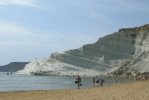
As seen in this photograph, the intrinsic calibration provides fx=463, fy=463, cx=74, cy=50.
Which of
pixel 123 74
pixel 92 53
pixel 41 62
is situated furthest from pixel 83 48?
pixel 123 74

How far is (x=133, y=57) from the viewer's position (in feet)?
543

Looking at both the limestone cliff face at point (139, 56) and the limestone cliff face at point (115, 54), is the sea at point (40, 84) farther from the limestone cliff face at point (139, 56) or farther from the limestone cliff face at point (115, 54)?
the limestone cliff face at point (115, 54)

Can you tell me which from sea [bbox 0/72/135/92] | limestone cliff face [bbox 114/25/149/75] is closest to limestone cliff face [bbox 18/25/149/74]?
limestone cliff face [bbox 114/25/149/75]

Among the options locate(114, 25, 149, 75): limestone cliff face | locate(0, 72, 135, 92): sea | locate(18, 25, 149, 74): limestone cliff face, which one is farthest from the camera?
locate(18, 25, 149, 74): limestone cliff face

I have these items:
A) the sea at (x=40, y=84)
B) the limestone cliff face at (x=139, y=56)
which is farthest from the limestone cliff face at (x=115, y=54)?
the sea at (x=40, y=84)

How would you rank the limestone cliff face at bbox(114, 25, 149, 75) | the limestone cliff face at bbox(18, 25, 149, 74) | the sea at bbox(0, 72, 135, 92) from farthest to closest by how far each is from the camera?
the limestone cliff face at bbox(18, 25, 149, 74) → the limestone cliff face at bbox(114, 25, 149, 75) → the sea at bbox(0, 72, 135, 92)

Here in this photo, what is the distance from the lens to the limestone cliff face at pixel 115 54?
526ft

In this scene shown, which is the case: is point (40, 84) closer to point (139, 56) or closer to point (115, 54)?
point (139, 56)

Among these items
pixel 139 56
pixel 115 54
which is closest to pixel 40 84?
pixel 139 56

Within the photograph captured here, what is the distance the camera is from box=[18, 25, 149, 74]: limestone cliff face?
160 meters

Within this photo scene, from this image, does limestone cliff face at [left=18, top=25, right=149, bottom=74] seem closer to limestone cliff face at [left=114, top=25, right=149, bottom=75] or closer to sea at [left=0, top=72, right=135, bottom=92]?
limestone cliff face at [left=114, top=25, right=149, bottom=75]

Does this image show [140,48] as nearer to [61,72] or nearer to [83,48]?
[83,48]

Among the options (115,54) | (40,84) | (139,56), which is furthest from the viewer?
(115,54)

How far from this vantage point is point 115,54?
577 feet
